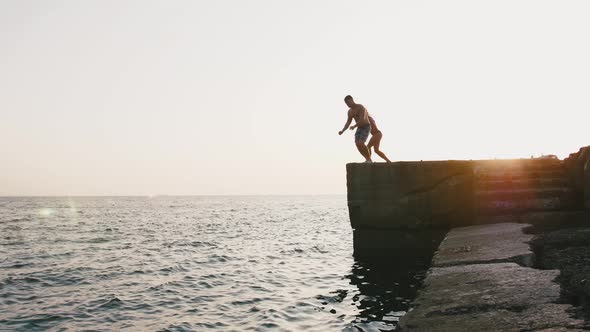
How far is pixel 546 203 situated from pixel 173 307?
6.80 m

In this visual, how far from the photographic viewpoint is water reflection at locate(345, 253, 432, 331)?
222 inches

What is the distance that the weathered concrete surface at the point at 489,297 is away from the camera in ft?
8.56

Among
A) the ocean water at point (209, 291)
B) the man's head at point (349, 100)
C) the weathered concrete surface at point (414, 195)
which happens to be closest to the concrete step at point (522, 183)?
the weathered concrete surface at point (414, 195)

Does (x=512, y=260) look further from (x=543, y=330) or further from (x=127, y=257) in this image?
(x=127, y=257)

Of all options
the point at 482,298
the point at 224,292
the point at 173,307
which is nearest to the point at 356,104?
the point at 224,292

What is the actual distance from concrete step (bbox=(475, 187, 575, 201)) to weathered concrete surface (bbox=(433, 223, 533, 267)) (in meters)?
1.67

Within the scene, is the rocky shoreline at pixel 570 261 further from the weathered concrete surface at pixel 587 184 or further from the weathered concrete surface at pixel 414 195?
the weathered concrete surface at pixel 414 195

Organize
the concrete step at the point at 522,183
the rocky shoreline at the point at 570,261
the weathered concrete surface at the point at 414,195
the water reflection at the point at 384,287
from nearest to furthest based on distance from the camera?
the rocky shoreline at the point at 570,261 → the water reflection at the point at 384,287 → the concrete step at the point at 522,183 → the weathered concrete surface at the point at 414,195

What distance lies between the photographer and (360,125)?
10.4 metres

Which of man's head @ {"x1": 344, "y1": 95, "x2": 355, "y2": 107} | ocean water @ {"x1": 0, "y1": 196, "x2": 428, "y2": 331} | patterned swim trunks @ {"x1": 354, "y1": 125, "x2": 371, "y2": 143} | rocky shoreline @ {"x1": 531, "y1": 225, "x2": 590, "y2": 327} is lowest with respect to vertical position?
ocean water @ {"x1": 0, "y1": 196, "x2": 428, "y2": 331}

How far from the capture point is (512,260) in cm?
425

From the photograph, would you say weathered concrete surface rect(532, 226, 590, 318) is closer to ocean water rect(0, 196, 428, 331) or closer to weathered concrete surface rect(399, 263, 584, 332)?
weathered concrete surface rect(399, 263, 584, 332)

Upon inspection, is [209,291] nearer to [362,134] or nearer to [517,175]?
[362,134]

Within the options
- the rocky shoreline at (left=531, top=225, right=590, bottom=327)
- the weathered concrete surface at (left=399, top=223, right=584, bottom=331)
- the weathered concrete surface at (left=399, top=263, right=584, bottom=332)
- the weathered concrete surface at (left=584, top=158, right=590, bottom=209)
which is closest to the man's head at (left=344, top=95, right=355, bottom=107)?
the weathered concrete surface at (left=584, top=158, right=590, bottom=209)
